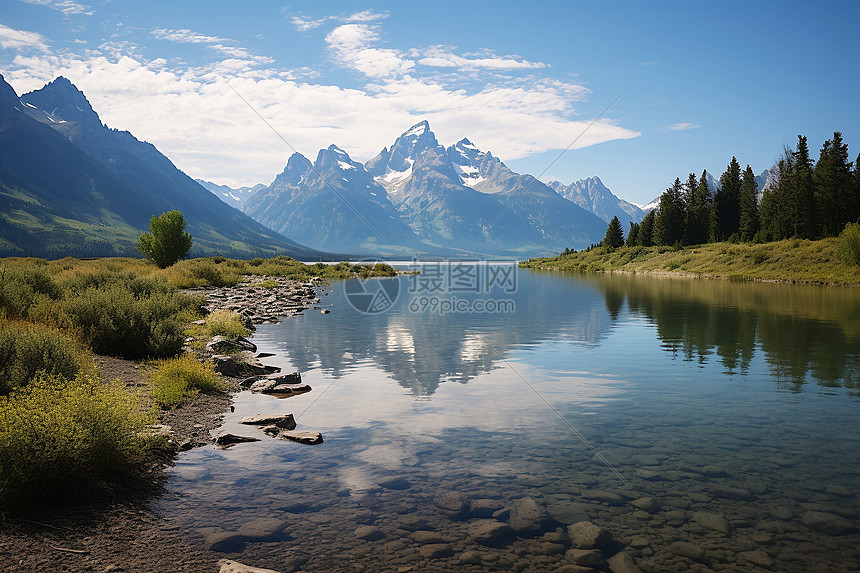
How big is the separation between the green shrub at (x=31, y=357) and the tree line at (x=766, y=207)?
11253 centimetres

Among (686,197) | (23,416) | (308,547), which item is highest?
(686,197)

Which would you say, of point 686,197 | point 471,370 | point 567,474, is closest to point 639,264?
point 686,197

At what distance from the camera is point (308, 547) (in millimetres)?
7926

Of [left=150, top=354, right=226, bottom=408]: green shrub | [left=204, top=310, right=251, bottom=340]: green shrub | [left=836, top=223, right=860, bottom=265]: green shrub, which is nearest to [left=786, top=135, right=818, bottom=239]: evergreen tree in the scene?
[left=836, top=223, right=860, bottom=265]: green shrub

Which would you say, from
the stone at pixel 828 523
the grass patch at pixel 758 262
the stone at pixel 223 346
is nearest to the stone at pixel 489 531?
the stone at pixel 828 523

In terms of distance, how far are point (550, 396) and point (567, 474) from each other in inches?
265

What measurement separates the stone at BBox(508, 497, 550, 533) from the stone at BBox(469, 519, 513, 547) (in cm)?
18

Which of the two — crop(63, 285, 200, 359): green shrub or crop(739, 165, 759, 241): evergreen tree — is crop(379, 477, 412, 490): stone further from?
crop(739, 165, 759, 241): evergreen tree

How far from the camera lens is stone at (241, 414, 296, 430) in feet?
45.6

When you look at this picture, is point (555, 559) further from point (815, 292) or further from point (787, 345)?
point (815, 292)

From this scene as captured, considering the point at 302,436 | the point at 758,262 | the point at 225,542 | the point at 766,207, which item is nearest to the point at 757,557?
the point at 225,542

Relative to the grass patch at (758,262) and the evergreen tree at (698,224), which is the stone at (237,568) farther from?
the evergreen tree at (698,224)

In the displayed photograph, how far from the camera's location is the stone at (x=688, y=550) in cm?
759

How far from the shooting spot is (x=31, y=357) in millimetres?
13219
